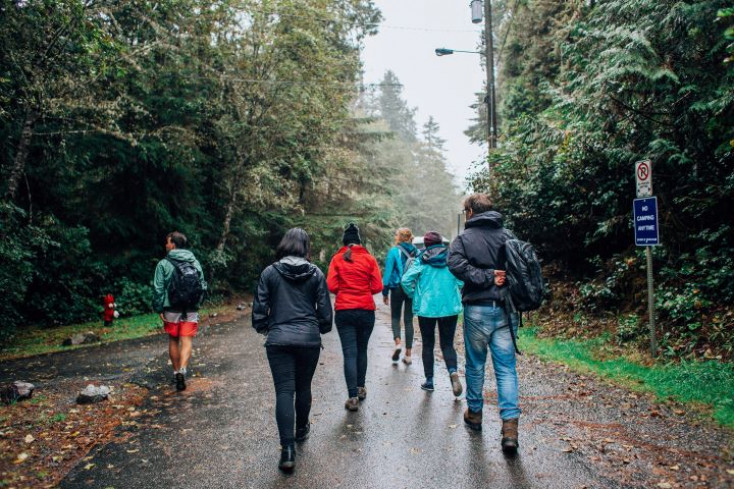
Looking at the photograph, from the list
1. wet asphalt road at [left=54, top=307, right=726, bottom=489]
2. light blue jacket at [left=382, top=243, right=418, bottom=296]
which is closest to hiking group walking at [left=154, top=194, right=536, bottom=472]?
wet asphalt road at [left=54, top=307, right=726, bottom=489]

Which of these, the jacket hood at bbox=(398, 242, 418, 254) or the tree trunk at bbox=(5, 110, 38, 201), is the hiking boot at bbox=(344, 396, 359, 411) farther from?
the tree trunk at bbox=(5, 110, 38, 201)

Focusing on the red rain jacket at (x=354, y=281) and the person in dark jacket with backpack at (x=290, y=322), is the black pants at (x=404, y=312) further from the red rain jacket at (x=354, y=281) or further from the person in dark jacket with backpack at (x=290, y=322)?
the person in dark jacket with backpack at (x=290, y=322)

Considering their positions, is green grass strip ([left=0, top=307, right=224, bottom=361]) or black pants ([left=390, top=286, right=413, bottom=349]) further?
green grass strip ([left=0, top=307, right=224, bottom=361])

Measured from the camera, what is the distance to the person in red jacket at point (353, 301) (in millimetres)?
5879

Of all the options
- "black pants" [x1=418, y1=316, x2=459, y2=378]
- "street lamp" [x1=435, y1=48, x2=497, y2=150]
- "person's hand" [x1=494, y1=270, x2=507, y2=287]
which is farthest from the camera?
"street lamp" [x1=435, y1=48, x2=497, y2=150]

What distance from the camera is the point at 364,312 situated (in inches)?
234

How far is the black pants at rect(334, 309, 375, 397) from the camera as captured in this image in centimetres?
586

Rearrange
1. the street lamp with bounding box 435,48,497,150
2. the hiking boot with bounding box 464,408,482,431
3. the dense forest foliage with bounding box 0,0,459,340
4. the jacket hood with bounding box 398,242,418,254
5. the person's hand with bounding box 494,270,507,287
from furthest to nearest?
the street lamp with bounding box 435,48,497,150
the dense forest foliage with bounding box 0,0,459,340
the jacket hood with bounding box 398,242,418,254
the hiking boot with bounding box 464,408,482,431
the person's hand with bounding box 494,270,507,287

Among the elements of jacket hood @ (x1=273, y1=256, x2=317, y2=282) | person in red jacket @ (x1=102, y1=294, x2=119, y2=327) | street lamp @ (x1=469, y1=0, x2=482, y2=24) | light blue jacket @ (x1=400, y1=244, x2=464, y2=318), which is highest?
street lamp @ (x1=469, y1=0, x2=482, y2=24)

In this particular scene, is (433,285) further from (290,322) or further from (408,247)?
(290,322)

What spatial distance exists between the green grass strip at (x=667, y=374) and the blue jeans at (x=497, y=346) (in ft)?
7.40

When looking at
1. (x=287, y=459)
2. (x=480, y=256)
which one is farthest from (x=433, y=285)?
(x=287, y=459)

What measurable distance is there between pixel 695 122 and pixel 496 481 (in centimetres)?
719

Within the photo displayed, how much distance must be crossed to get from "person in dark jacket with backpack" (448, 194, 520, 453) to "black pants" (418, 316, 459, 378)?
1.39m
